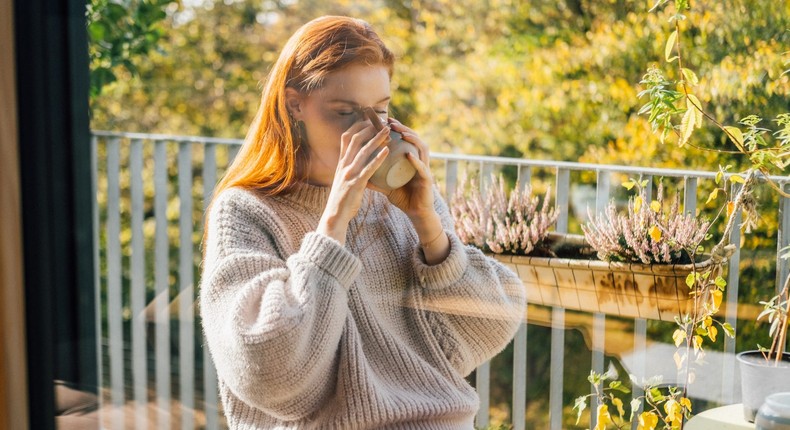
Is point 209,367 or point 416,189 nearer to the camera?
point 416,189

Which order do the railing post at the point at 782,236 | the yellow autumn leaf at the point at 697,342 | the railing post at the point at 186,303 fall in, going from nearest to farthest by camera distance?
the railing post at the point at 782,236
the yellow autumn leaf at the point at 697,342
the railing post at the point at 186,303

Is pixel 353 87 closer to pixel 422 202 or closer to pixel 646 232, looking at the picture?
pixel 422 202

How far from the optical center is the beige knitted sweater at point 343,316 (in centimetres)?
109

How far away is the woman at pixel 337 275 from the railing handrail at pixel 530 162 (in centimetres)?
19

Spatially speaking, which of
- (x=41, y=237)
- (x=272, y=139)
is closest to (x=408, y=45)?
(x=272, y=139)

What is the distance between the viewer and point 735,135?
979 mm

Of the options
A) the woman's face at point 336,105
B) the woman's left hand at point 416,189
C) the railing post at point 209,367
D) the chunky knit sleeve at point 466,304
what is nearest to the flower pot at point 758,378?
the chunky knit sleeve at point 466,304

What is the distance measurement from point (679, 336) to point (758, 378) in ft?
0.38

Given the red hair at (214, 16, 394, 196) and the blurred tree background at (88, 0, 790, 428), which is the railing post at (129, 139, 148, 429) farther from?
the red hair at (214, 16, 394, 196)

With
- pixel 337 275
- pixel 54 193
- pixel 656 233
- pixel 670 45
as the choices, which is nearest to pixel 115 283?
pixel 54 193

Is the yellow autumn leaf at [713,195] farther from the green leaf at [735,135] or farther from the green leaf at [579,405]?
the green leaf at [579,405]

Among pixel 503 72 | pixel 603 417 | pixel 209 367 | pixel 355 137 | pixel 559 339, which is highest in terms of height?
pixel 503 72

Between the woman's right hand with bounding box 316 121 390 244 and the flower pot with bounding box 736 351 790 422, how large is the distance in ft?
1.81

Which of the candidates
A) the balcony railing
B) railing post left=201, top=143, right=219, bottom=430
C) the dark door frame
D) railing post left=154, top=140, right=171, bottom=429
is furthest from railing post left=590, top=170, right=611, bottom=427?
railing post left=154, top=140, right=171, bottom=429
